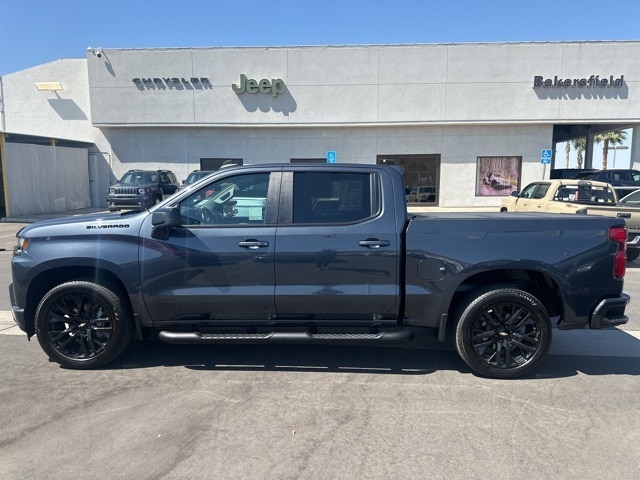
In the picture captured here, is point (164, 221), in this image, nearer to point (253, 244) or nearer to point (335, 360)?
point (253, 244)

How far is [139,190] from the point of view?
1856cm

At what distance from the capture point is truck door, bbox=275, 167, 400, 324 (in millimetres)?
4172

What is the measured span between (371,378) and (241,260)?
1.60 metres

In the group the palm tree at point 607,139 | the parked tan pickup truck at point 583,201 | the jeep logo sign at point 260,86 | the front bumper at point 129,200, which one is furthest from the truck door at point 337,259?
the palm tree at point 607,139

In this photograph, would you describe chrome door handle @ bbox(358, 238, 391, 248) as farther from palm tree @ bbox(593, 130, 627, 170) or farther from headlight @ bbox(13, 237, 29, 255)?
palm tree @ bbox(593, 130, 627, 170)


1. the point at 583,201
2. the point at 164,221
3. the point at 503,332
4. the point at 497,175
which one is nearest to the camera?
the point at 164,221

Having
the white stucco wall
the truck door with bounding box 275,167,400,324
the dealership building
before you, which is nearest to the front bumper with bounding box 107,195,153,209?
the dealership building

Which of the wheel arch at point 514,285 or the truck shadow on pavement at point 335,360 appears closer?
the wheel arch at point 514,285

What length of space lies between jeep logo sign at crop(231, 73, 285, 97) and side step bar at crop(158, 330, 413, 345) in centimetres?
1964

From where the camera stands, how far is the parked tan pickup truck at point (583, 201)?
9211mm

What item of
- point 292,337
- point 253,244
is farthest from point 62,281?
point 292,337

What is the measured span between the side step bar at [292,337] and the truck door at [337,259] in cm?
14

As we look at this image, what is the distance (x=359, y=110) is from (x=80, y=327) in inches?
764

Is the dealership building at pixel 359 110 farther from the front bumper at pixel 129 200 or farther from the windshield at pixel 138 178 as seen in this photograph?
the front bumper at pixel 129 200
